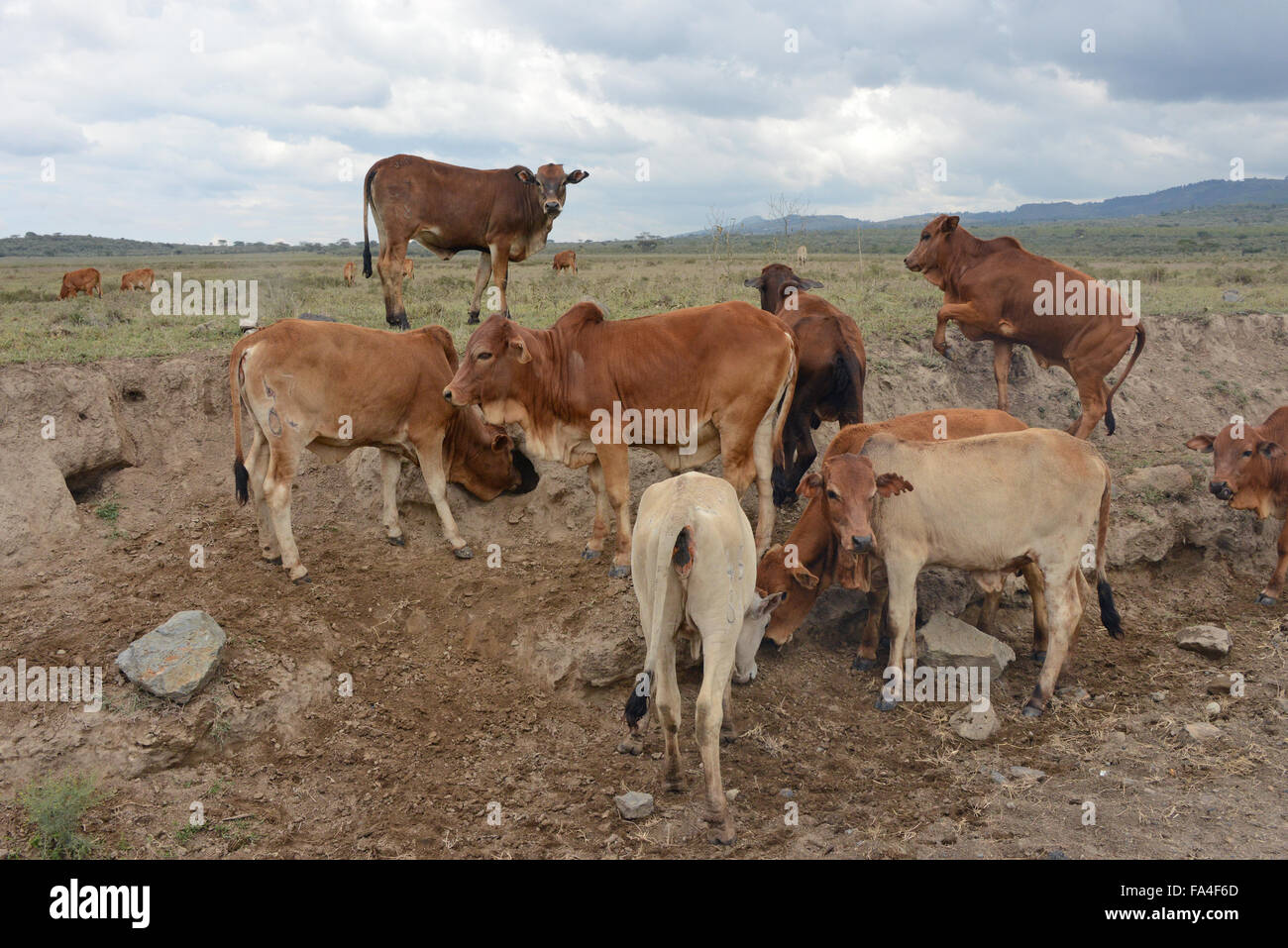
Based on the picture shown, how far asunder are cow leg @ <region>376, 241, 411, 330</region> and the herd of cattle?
3202mm

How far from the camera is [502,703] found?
797 centimetres

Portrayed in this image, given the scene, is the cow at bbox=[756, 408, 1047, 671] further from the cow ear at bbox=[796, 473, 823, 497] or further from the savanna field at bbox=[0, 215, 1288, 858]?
the savanna field at bbox=[0, 215, 1288, 858]

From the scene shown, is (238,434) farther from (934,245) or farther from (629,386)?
(934,245)

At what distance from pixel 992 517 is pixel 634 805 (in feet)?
12.6

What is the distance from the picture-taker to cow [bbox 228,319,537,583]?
8758mm

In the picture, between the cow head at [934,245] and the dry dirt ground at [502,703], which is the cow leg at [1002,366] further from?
the dry dirt ground at [502,703]

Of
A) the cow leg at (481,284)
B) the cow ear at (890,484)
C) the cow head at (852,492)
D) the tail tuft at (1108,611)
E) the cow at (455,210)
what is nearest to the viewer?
the cow head at (852,492)

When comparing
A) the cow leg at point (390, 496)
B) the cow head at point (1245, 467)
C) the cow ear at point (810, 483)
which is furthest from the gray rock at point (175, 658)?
the cow head at point (1245, 467)

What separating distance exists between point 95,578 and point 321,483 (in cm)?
244

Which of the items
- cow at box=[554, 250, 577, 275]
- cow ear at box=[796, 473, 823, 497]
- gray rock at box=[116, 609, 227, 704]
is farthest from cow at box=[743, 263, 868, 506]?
cow at box=[554, 250, 577, 275]

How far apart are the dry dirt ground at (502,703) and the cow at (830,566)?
36 cm

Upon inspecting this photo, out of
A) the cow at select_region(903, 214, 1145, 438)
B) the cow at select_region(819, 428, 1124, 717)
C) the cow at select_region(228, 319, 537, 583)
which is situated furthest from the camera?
the cow at select_region(903, 214, 1145, 438)

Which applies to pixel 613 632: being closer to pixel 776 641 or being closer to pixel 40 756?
pixel 776 641

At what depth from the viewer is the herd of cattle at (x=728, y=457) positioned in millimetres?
6707
